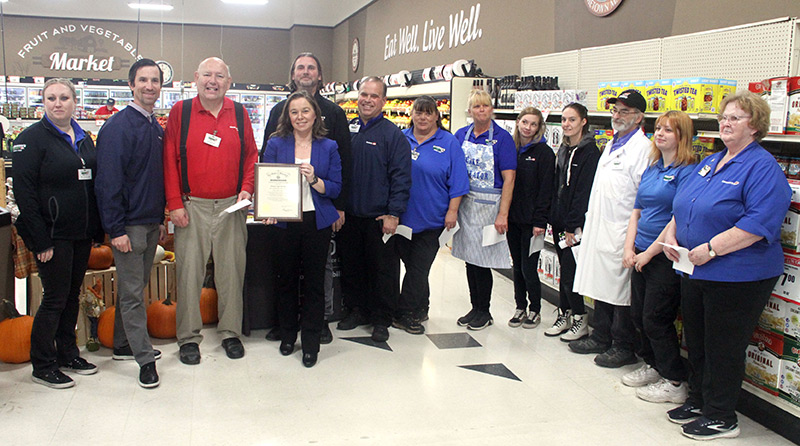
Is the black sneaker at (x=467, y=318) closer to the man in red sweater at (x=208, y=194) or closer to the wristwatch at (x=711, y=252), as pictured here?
the man in red sweater at (x=208, y=194)

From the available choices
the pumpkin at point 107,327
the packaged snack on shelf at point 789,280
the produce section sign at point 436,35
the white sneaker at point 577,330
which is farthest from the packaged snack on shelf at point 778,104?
the produce section sign at point 436,35

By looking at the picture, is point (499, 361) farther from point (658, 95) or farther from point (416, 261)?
point (658, 95)

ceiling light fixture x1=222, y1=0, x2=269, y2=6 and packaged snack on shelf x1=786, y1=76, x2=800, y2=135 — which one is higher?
ceiling light fixture x1=222, y1=0, x2=269, y2=6

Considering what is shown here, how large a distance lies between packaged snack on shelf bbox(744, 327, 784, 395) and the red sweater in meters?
2.83

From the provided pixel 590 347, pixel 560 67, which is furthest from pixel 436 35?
pixel 590 347

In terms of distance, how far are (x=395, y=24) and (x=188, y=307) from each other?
884 cm

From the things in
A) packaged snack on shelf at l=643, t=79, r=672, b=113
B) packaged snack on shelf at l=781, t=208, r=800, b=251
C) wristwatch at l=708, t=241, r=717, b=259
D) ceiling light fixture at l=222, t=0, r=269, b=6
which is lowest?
wristwatch at l=708, t=241, r=717, b=259

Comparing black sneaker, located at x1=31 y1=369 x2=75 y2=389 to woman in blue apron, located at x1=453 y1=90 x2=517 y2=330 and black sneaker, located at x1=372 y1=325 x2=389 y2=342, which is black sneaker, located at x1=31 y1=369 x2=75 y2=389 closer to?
black sneaker, located at x1=372 y1=325 x2=389 y2=342

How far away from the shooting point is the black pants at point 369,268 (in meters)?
4.21

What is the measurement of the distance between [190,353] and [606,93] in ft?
10.3

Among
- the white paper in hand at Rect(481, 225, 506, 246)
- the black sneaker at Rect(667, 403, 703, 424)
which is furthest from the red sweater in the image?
the black sneaker at Rect(667, 403, 703, 424)

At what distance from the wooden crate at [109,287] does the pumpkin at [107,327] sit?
0.12 metres

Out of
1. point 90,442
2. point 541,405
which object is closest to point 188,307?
point 90,442

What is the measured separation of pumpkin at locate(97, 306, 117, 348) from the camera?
12.7 feet
